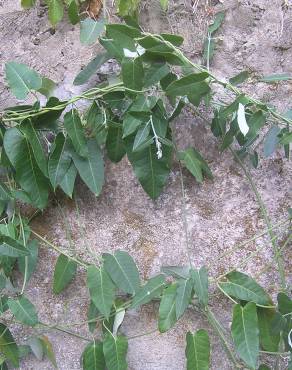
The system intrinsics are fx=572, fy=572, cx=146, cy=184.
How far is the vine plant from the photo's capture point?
48.2 inches

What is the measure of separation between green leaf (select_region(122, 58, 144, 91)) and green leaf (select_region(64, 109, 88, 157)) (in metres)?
0.15

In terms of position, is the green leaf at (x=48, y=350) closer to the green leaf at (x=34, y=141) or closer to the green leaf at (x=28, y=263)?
the green leaf at (x=28, y=263)

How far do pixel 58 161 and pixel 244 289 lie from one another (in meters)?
0.51

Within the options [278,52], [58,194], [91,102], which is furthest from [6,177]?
[278,52]

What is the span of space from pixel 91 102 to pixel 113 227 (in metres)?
0.32

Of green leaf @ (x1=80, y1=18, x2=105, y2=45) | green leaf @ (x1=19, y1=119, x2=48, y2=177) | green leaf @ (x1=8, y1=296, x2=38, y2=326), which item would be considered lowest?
green leaf @ (x1=8, y1=296, x2=38, y2=326)

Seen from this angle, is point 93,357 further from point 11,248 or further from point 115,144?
point 115,144

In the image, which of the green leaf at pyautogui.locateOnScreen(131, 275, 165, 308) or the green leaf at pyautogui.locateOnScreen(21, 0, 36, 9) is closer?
the green leaf at pyautogui.locateOnScreen(131, 275, 165, 308)

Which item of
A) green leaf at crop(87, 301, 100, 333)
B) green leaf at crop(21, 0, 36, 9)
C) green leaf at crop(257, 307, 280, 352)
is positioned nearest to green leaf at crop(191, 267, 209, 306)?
green leaf at crop(257, 307, 280, 352)

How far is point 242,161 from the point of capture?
138cm

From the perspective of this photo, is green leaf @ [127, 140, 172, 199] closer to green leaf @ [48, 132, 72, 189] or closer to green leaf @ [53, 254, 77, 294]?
green leaf @ [48, 132, 72, 189]

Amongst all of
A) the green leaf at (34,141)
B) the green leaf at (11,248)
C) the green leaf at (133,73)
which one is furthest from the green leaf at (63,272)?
the green leaf at (133,73)

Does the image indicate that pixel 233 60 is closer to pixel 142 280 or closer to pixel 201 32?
pixel 201 32

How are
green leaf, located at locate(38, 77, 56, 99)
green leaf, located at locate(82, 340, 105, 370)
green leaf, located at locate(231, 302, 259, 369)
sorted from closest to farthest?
1. green leaf, located at locate(231, 302, 259, 369)
2. green leaf, located at locate(82, 340, 105, 370)
3. green leaf, located at locate(38, 77, 56, 99)
